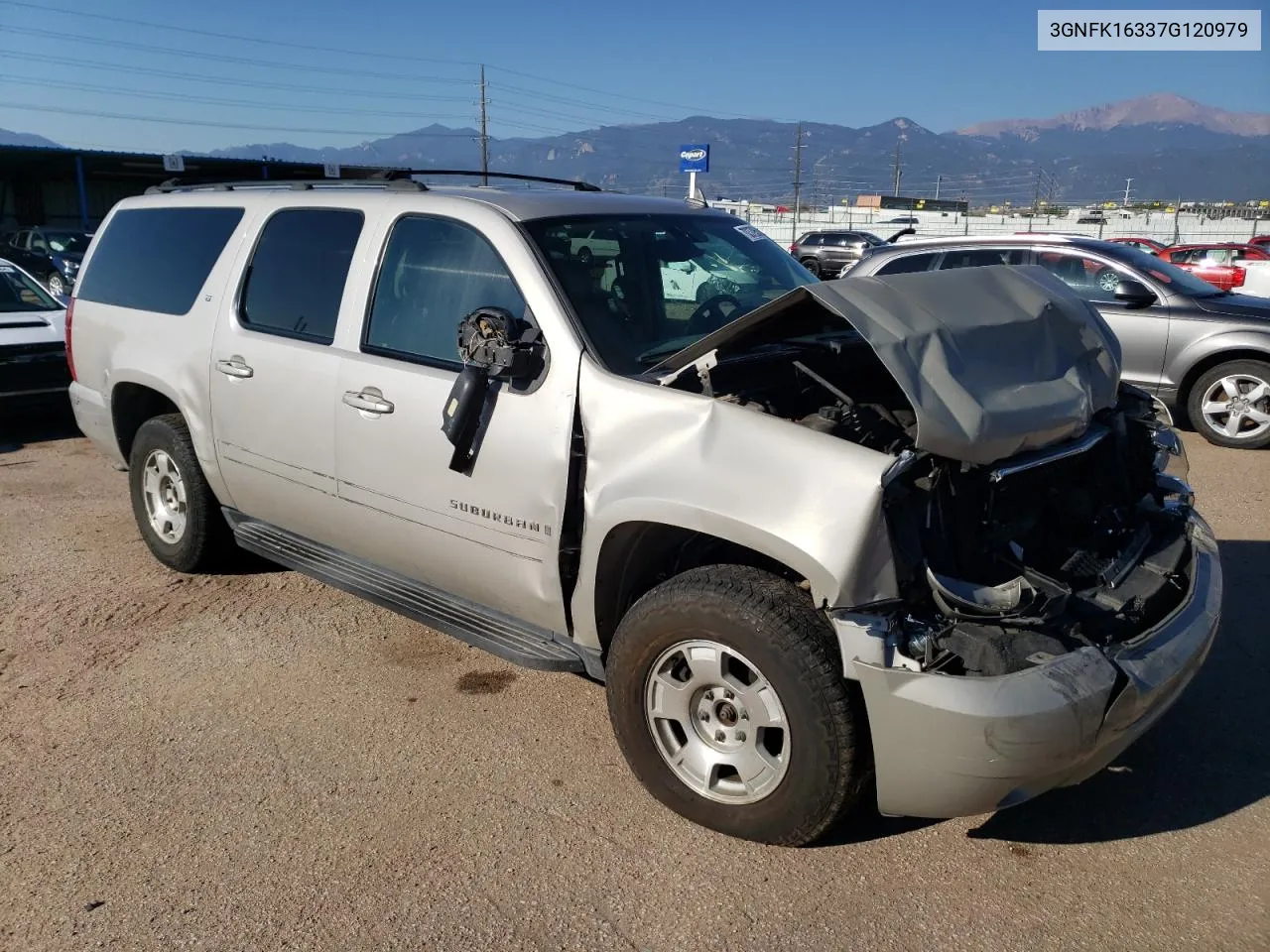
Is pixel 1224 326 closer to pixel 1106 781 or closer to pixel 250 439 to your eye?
pixel 1106 781

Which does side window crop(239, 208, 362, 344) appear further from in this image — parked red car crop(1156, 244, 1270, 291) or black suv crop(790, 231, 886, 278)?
black suv crop(790, 231, 886, 278)

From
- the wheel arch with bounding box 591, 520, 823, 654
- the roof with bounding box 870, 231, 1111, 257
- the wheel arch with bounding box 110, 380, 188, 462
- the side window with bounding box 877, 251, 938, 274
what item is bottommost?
the wheel arch with bounding box 591, 520, 823, 654

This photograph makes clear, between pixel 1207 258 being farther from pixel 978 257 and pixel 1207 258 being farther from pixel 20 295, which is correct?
pixel 20 295

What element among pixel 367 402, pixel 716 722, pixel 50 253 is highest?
pixel 50 253

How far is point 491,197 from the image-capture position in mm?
3795

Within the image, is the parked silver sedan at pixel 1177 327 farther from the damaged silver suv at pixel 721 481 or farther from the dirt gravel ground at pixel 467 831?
the damaged silver suv at pixel 721 481

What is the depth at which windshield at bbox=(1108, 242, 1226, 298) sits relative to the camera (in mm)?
8633

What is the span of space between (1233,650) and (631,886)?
3.00 meters

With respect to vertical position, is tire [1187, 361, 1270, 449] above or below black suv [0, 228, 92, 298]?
below

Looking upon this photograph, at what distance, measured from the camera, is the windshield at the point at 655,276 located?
136 inches

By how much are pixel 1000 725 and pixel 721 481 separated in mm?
968

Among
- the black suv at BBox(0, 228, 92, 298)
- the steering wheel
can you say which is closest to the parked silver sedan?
the steering wheel

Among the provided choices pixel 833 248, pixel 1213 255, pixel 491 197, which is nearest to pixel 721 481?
pixel 491 197

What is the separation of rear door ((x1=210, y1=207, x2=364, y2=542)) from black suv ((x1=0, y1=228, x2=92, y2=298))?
21.1 m
